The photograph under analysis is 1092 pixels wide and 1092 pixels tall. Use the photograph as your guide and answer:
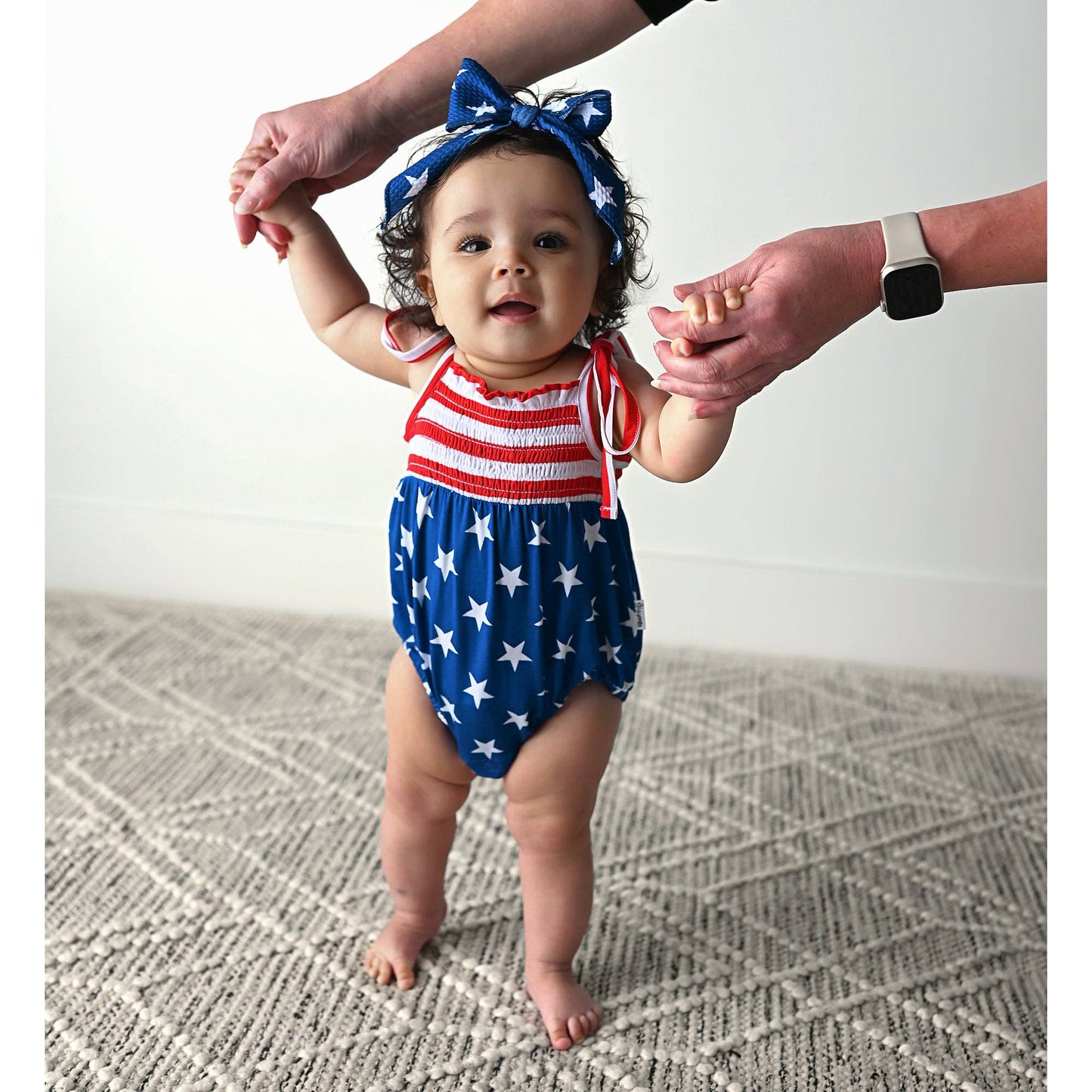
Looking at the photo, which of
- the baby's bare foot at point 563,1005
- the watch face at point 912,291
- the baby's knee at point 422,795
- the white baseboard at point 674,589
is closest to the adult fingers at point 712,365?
the watch face at point 912,291

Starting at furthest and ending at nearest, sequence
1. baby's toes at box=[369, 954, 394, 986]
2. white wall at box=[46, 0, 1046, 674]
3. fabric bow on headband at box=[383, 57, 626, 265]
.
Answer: white wall at box=[46, 0, 1046, 674], baby's toes at box=[369, 954, 394, 986], fabric bow on headband at box=[383, 57, 626, 265]

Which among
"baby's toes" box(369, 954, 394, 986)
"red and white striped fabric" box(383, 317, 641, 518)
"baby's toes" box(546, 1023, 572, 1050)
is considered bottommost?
"baby's toes" box(546, 1023, 572, 1050)

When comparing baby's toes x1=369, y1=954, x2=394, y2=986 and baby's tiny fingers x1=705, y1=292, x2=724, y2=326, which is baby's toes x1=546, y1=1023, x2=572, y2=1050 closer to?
baby's toes x1=369, y1=954, x2=394, y2=986

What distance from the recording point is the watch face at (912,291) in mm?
856

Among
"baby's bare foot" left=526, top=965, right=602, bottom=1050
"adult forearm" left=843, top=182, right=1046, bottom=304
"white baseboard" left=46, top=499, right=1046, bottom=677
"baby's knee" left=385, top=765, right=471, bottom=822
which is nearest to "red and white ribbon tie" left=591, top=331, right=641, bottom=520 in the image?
"adult forearm" left=843, top=182, right=1046, bottom=304

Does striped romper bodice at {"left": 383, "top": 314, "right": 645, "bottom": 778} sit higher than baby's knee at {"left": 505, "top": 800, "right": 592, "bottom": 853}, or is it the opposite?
striped romper bodice at {"left": 383, "top": 314, "right": 645, "bottom": 778}

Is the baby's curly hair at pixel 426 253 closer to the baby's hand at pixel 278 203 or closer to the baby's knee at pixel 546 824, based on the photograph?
the baby's hand at pixel 278 203

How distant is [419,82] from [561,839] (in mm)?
718

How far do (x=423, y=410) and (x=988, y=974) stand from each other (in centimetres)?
84

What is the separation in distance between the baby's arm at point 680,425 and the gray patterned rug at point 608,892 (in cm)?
58

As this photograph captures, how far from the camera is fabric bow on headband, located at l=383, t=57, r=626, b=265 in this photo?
0.93 metres

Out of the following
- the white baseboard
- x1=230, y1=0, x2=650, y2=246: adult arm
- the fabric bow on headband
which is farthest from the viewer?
the white baseboard

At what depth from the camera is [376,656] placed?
2.02 m
